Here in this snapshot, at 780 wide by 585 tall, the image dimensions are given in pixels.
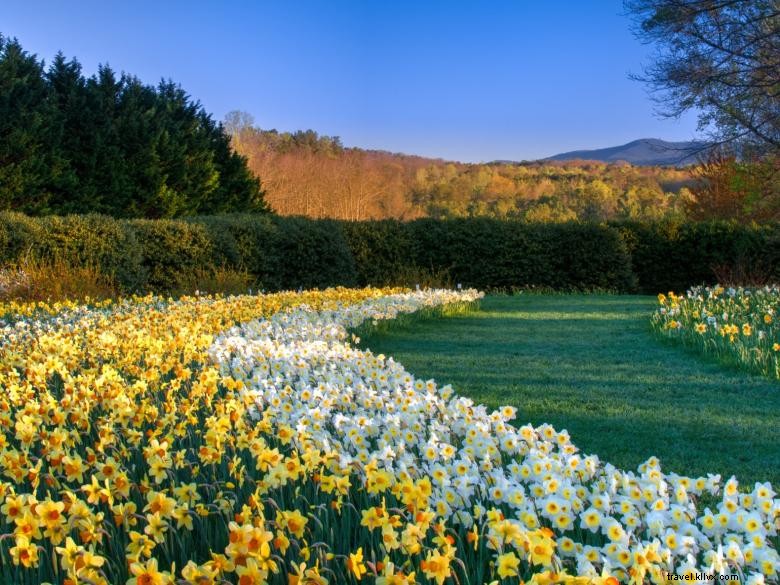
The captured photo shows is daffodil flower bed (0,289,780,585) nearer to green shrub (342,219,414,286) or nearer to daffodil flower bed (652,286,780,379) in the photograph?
daffodil flower bed (652,286,780,379)

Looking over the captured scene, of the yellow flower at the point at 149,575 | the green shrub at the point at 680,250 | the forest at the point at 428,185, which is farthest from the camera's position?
the forest at the point at 428,185

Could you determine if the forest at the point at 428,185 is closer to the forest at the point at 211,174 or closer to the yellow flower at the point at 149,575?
the forest at the point at 211,174

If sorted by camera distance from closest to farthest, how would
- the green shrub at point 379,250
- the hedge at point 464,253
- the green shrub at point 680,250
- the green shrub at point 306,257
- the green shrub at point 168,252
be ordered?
the green shrub at point 168,252, the hedge at point 464,253, the green shrub at point 306,257, the green shrub at point 379,250, the green shrub at point 680,250

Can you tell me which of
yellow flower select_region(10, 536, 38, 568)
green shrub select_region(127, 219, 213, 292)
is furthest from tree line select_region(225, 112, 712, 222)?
yellow flower select_region(10, 536, 38, 568)

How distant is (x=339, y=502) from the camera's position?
2.06 metres

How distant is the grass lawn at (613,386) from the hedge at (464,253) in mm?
4705

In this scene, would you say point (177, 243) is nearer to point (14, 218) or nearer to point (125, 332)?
point (14, 218)

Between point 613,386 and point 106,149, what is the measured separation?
17276 millimetres

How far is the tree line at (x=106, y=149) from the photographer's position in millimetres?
17016

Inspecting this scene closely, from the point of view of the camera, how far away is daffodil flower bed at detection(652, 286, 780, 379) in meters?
5.94

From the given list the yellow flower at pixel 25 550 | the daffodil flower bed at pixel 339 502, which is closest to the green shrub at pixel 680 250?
the daffodil flower bed at pixel 339 502

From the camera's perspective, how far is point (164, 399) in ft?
13.5

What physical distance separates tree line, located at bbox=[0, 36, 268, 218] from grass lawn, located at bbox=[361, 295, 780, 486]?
12.1m

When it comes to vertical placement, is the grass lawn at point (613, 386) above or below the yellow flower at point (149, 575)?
below
